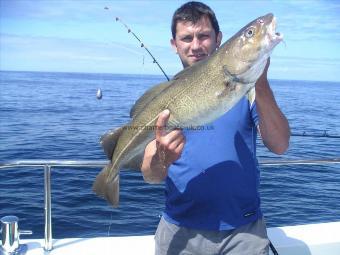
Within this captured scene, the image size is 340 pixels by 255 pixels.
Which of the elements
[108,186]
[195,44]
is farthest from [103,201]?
[195,44]

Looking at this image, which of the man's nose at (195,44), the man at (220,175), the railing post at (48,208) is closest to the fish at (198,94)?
the man at (220,175)

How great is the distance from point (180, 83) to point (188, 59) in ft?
1.64

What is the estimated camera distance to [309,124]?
84.5ft

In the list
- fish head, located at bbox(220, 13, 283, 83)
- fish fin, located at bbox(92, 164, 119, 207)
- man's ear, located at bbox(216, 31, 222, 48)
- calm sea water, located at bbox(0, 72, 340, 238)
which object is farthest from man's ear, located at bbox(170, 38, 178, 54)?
calm sea water, located at bbox(0, 72, 340, 238)

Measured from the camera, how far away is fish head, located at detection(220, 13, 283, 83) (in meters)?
2.71

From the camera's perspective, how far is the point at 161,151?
9.43ft

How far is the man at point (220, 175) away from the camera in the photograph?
2.93m

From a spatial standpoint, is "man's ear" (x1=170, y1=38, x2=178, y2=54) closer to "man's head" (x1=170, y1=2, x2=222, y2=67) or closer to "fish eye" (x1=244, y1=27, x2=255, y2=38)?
"man's head" (x1=170, y1=2, x2=222, y2=67)

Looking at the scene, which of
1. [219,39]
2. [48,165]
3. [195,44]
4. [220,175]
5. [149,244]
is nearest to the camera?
[220,175]

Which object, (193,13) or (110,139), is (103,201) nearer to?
(110,139)

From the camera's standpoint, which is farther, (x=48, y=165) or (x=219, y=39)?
(x=48, y=165)

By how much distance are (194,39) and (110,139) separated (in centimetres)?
104

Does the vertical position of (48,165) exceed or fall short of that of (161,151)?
it falls short

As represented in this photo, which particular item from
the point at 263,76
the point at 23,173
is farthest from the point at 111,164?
the point at 23,173
